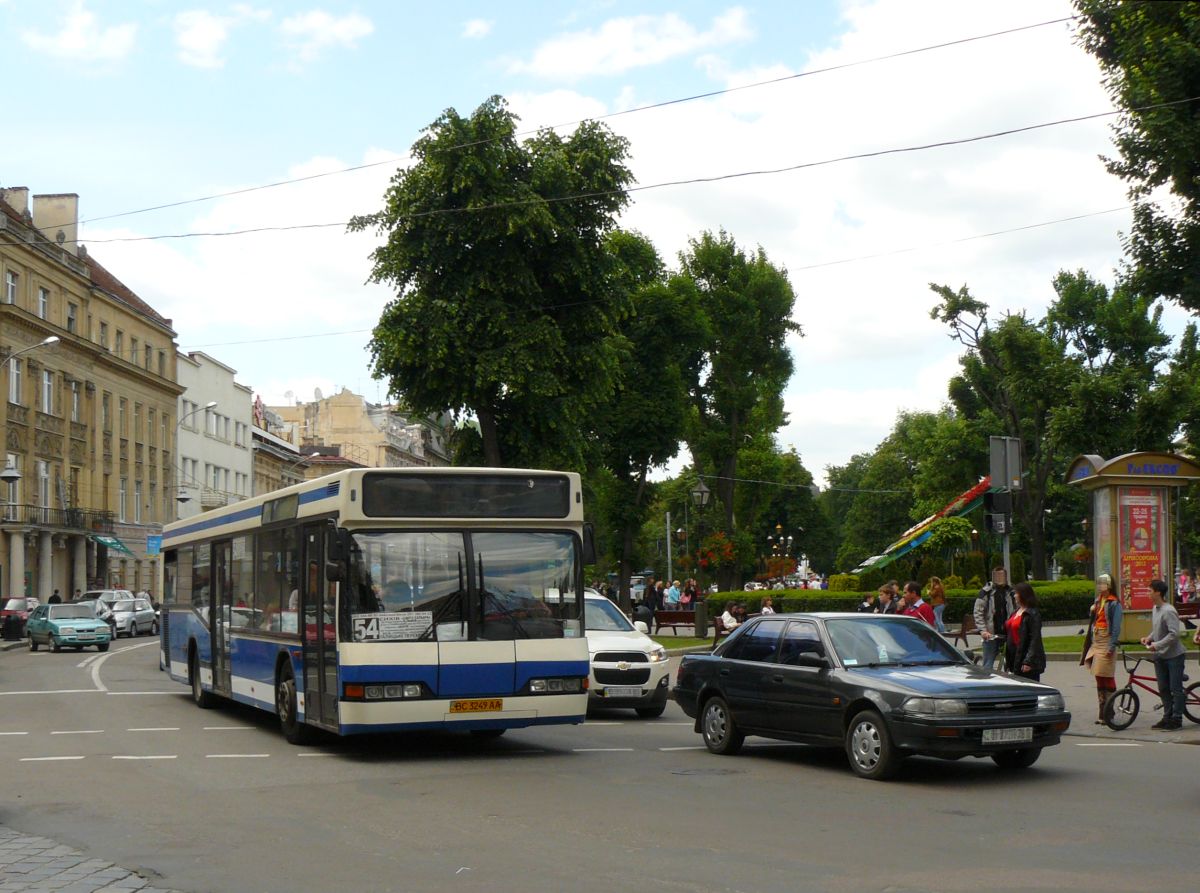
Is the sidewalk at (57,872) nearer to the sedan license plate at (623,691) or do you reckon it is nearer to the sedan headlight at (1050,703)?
the sedan headlight at (1050,703)

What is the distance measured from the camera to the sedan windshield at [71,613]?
45625 millimetres

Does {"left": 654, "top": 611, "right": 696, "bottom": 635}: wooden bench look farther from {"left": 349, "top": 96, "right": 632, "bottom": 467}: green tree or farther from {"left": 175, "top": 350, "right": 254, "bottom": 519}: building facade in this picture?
{"left": 175, "top": 350, "right": 254, "bottom": 519}: building facade

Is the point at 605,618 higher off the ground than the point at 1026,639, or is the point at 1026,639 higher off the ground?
the point at 605,618

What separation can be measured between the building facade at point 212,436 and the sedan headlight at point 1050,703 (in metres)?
74.8

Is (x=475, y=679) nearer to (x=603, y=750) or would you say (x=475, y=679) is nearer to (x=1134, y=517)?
(x=603, y=750)


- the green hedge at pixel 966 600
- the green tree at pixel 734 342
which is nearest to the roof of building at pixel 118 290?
the green tree at pixel 734 342

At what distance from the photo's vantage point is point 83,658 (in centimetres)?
4012

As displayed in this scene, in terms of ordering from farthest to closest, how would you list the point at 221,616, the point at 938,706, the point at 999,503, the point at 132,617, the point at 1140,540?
1. the point at 132,617
2. the point at 1140,540
3. the point at 999,503
4. the point at 221,616
5. the point at 938,706

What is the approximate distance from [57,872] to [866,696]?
6.88 meters

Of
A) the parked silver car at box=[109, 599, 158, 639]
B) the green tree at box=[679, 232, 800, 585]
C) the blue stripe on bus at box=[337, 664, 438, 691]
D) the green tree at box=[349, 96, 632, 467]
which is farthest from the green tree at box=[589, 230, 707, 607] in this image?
the blue stripe on bus at box=[337, 664, 438, 691]

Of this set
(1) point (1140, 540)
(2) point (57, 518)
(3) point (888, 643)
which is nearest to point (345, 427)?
(2) point (57, 518)

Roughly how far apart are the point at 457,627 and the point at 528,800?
3.04 m

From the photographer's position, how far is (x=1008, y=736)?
41.7 feet

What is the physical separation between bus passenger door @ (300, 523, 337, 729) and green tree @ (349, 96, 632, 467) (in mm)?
22081
